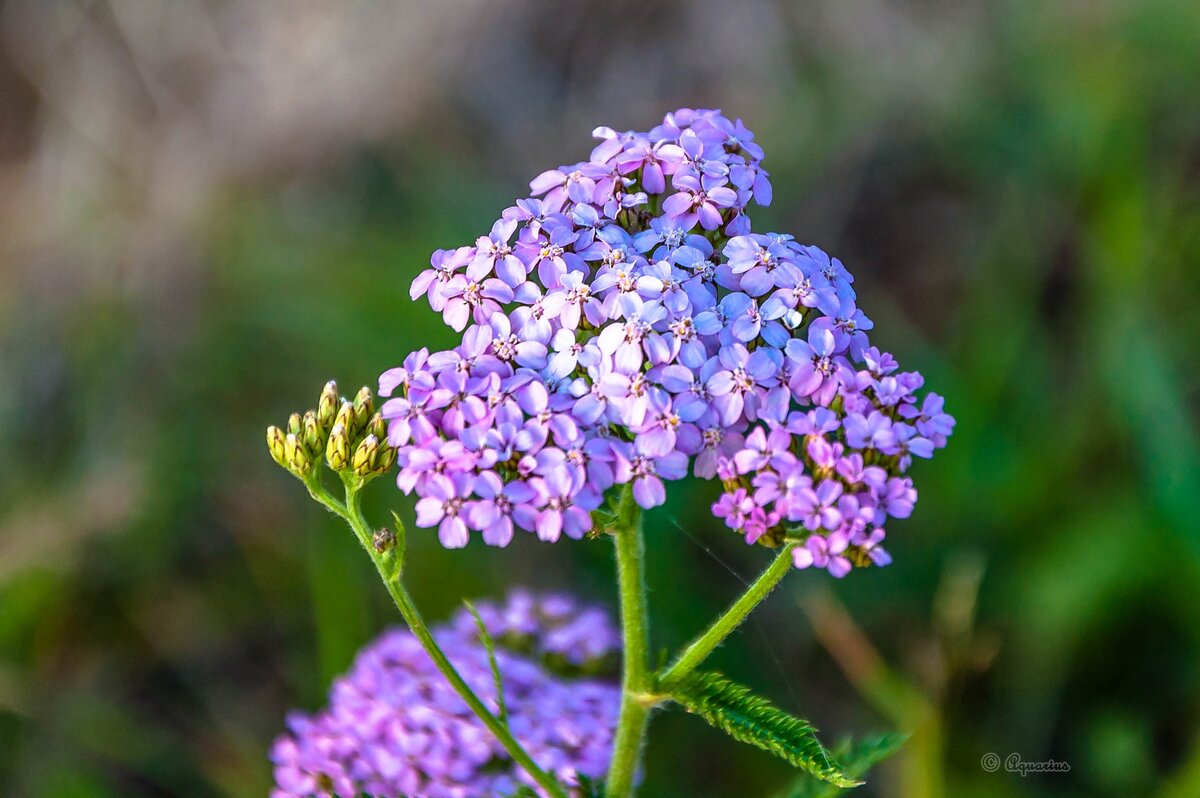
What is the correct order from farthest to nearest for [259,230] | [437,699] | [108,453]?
[259,230], [108,453], [437,699]

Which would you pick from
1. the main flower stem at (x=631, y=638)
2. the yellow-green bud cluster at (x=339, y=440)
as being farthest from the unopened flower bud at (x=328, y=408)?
the main flower stem at (x=631, y=638)

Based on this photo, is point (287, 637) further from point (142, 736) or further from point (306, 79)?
point (306, 79)

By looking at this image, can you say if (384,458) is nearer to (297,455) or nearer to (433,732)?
(297,455)

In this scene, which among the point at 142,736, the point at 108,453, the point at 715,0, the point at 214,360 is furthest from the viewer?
the point at 715,0

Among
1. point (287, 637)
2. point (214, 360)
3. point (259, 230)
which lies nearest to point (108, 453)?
point (214, 360)

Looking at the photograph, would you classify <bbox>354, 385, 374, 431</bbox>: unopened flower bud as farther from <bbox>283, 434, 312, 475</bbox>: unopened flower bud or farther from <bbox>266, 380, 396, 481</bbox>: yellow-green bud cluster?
<bbox>283, 434, 312, 475</bbox>: unopened flower bud

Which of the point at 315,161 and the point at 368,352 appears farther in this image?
the point at 315,161

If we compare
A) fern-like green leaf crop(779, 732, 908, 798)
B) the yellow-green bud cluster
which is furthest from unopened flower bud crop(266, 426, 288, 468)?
fern-like green leaf crop(779, 732, 908, 798)

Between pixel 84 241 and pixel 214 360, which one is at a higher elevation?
pixel 84 241
